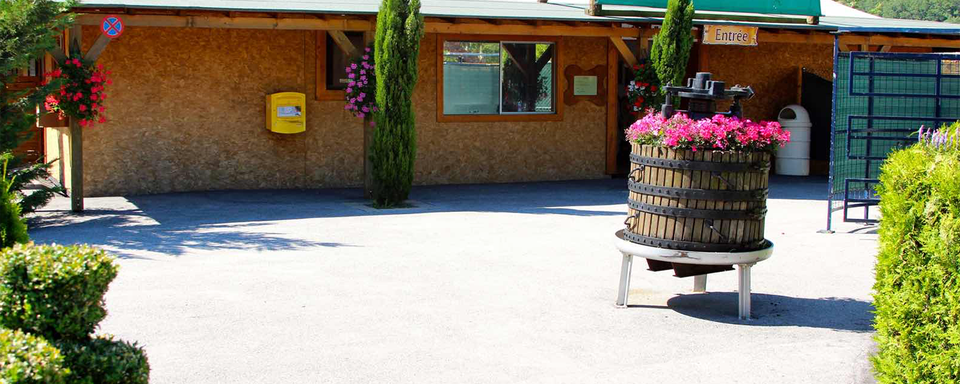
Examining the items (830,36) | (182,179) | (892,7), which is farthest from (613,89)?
(892,7)

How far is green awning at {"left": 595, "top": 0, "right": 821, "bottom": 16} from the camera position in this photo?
15234mm

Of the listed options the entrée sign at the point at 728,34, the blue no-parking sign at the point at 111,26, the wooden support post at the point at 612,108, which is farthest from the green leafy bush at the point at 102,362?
the wooden support post at the point at 612,108

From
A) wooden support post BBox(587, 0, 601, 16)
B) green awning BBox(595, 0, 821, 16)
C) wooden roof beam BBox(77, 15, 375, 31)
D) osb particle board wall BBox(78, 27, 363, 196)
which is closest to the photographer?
wooden roof beam BBox(77, 15, 375, 31)

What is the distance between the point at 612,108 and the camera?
16.2 metres

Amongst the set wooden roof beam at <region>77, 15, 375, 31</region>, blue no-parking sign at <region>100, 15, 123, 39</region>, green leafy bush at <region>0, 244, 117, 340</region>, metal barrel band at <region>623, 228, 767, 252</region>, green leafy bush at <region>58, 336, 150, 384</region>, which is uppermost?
wooden roof beam at <region>77, 15, 375, 31</region>

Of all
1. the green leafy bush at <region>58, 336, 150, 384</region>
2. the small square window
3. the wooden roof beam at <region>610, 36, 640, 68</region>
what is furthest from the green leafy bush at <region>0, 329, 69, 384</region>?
the wooden roof beam at <region>610, 36, 640, 68</region>

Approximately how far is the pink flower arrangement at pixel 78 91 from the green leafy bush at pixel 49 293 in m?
8.27

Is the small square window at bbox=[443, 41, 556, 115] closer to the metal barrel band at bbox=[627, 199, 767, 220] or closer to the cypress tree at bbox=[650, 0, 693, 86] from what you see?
the cypress tree at bbox=[650, 0, 693, 86]

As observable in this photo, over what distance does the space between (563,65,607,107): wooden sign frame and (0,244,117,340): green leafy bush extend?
12.6 meters

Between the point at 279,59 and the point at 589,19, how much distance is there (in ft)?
13.9

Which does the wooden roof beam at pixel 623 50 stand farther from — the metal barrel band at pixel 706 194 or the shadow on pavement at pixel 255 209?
the metal barrel band at pixel 706 194

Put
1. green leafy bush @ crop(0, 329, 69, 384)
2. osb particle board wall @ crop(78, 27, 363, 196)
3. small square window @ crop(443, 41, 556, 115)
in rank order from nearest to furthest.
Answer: green leafy bush @ crop(0, 329, 69, 384)
osb particle board wall @ crop(78, 27, 363, 196)
small square window @ crop(443, 41, 556, 115)

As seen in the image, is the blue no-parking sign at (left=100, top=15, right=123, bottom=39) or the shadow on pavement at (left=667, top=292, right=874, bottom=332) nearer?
the shadow on pavement at (left=667, top=292, right=874, bottom=332)

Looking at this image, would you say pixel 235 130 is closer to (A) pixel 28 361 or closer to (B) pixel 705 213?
(B) pixel 705 213
